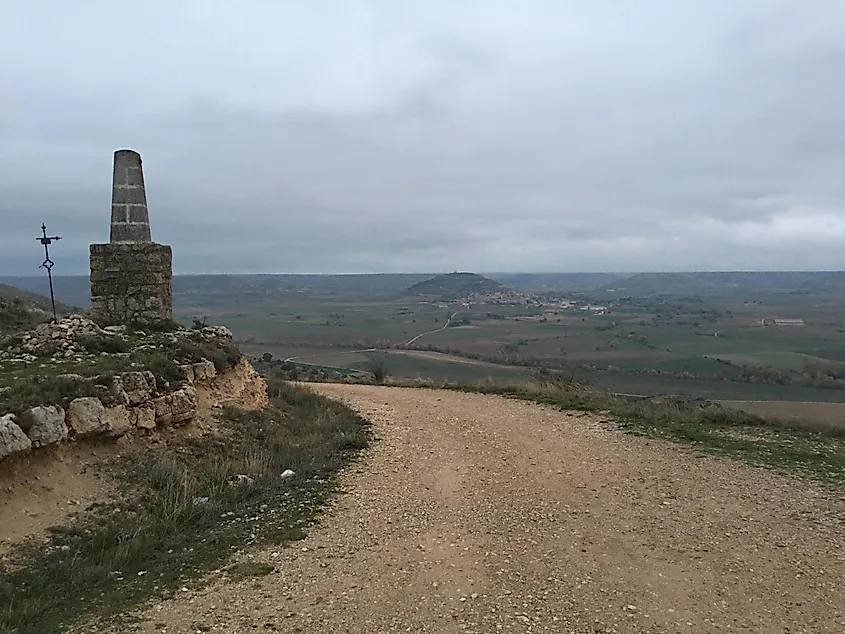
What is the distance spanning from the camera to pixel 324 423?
12.3 meters

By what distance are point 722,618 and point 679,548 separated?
1.36 meters

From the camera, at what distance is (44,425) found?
756cm

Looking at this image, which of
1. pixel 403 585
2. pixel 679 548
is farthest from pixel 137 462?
pixel 679 548

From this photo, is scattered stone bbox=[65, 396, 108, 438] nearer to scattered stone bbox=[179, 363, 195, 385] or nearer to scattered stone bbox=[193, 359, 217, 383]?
scattered stone bbox=[179, 363, 195, 385]

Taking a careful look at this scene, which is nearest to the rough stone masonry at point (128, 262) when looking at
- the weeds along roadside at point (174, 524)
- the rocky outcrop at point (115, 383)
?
the rocky outcrop at point (115, 383)

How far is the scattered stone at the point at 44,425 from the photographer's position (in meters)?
7.41

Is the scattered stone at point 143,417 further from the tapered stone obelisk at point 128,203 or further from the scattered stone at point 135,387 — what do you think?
the tapered stone obelisk at point 128,203

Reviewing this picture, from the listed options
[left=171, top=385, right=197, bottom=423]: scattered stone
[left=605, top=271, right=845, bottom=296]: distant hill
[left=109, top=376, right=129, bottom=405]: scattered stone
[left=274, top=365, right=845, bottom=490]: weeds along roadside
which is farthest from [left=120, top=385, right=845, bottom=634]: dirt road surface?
[left=605, top=271, right=845, bottom=296]: distant hill

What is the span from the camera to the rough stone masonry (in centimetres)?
1217

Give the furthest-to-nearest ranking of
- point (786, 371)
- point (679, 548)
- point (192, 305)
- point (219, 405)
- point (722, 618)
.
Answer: point (192, 305)
point (786, 371)
point (219, 405)
point (679, 548)
point (722, 618)

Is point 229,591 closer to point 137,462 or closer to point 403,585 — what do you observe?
point 403,585

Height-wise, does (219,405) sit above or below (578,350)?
above

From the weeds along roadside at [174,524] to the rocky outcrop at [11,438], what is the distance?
1024mm

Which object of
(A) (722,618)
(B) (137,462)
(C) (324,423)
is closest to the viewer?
(A) (722,618)
